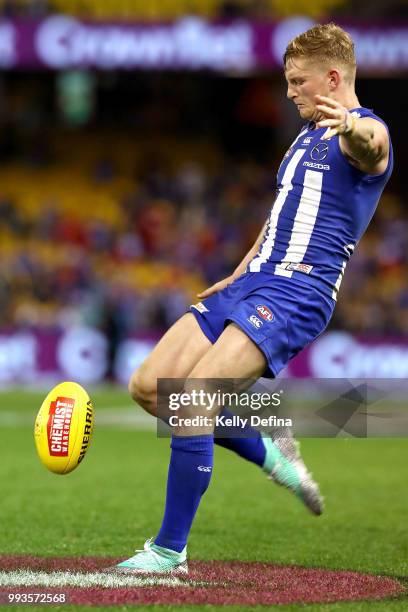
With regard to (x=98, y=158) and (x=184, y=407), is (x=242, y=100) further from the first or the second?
(x=184, y=407)

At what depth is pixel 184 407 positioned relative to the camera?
5.14 metres

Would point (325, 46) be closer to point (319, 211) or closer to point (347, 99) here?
point (347, 99)

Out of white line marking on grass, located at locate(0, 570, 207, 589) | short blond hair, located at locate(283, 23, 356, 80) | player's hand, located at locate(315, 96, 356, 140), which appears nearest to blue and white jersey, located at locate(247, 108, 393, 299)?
short blond hair, located at locate(283, 23, 356, 80)

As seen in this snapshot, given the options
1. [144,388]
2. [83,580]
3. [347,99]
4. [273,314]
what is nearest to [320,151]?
[347,99]

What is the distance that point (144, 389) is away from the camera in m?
5.37

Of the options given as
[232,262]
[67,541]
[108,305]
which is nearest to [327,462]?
[67,541]

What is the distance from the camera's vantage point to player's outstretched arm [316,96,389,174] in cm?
463

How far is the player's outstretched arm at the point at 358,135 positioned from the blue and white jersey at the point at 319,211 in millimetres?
127

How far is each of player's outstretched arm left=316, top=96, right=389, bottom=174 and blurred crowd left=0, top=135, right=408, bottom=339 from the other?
13.9 m

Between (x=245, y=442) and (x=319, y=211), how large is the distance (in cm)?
133

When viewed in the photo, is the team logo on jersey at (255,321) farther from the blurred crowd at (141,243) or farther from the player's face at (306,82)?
the blurred crowd at (141,243)

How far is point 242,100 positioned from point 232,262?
6767 millimetres

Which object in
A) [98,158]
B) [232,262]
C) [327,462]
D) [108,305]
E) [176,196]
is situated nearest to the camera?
[327,462]

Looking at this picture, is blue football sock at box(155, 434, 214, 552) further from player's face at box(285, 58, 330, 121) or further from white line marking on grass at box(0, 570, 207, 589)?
player's face at box(285, 58, 330, 121)
